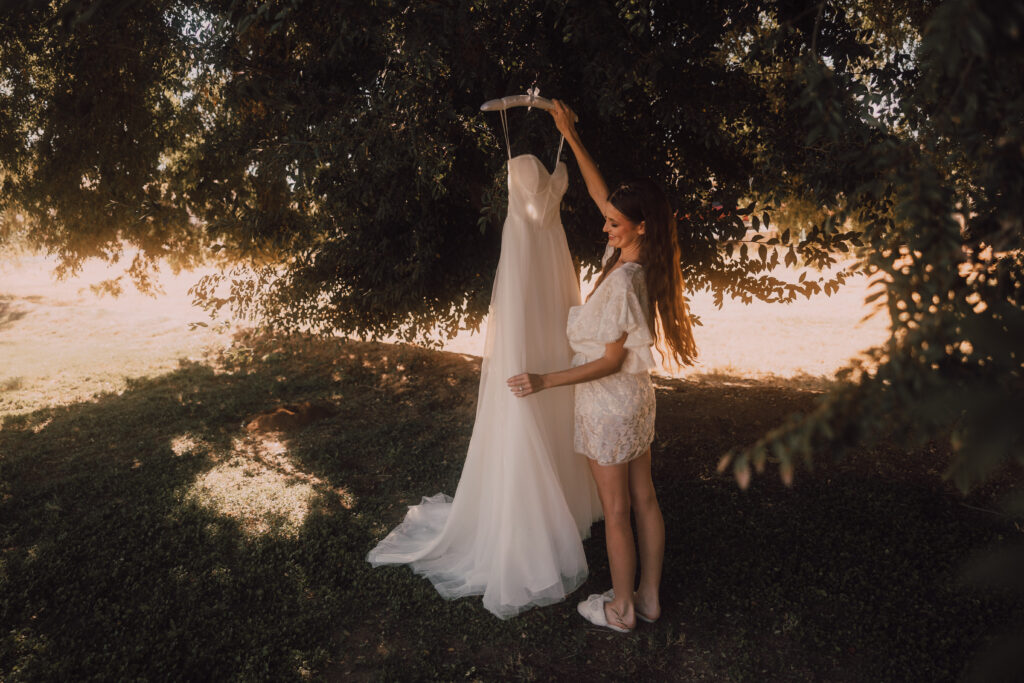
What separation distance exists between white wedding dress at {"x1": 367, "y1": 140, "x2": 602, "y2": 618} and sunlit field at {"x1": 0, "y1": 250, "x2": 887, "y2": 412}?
15.7 feet

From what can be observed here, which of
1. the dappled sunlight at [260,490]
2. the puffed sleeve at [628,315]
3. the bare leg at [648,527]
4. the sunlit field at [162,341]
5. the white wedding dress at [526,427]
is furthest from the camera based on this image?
the sunlit field at [162,341]

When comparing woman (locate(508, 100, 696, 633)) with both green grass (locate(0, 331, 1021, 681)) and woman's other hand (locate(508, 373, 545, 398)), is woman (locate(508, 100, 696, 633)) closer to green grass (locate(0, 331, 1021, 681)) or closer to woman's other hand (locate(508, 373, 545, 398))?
woman's other hand (locate(508, 373, 545, 398))

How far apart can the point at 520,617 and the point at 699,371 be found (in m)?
6.65

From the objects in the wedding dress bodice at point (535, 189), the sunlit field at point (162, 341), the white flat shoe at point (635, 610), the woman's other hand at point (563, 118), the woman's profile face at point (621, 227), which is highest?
the woman's other hand at point (563, 118)

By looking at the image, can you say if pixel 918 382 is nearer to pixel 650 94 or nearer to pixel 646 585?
pixel 646 585

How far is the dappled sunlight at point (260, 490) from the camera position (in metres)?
4.66

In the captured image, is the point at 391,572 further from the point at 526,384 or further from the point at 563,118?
the point at 563,118

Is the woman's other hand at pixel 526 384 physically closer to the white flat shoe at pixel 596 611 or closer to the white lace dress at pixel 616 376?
the white lace dress at pixel 616 376

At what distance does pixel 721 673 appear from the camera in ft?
9.84

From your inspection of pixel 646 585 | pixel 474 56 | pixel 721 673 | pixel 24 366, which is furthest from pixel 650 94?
pixel 24 366

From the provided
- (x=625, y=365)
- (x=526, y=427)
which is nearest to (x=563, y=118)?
(x=625, y=365)

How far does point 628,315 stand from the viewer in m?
2.90

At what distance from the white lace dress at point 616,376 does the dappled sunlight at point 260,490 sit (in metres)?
2.49

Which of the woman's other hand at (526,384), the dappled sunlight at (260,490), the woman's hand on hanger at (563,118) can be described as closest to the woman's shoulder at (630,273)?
the woman's other hand at (526,384)
